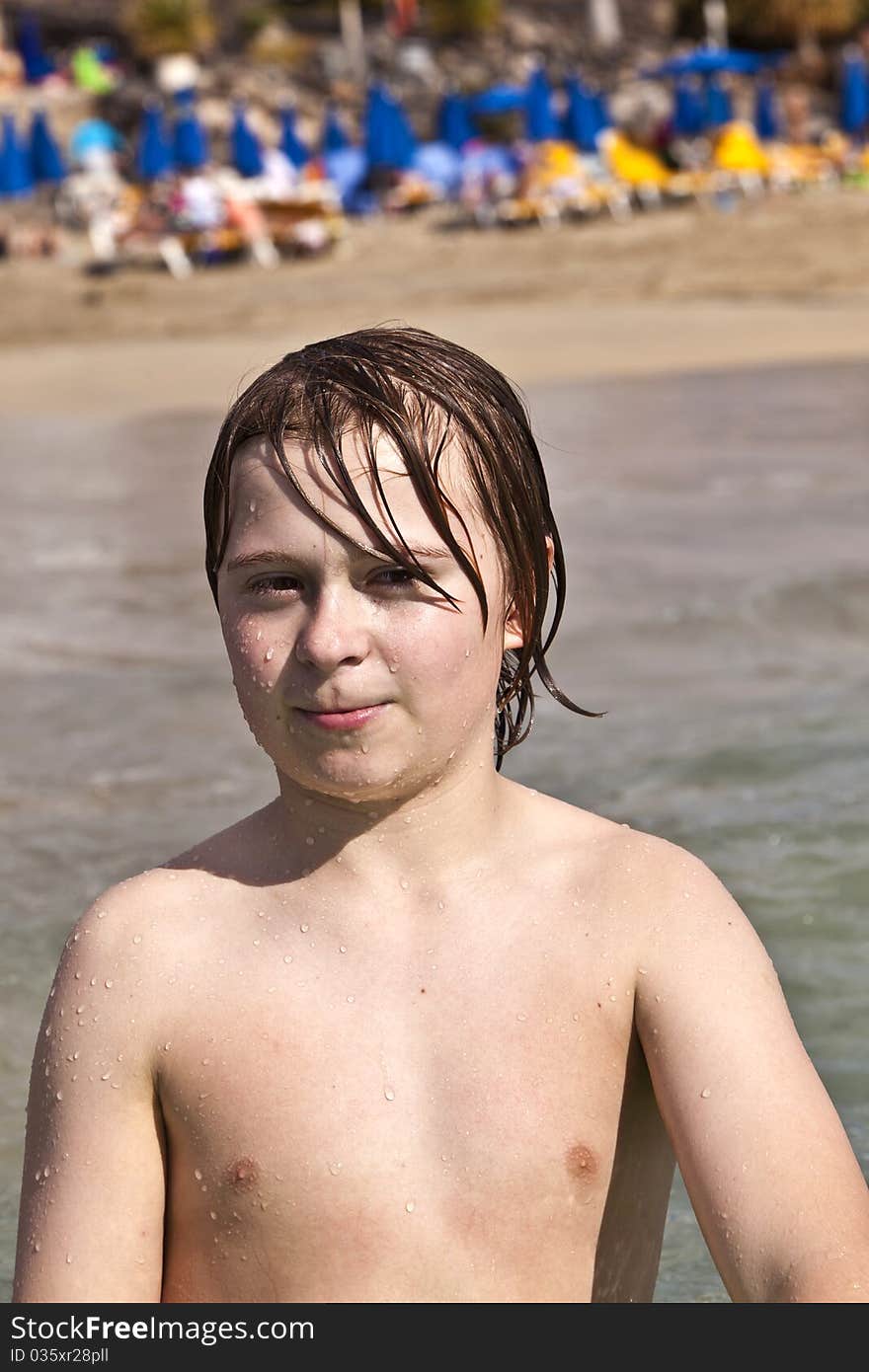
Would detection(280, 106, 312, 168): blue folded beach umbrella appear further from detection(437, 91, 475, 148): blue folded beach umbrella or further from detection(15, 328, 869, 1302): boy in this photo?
detection(15, 328, 869, 1302): boy

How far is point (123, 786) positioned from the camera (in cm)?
560

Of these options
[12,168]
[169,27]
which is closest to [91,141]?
[12,168]

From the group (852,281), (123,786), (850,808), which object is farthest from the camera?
(852,281)

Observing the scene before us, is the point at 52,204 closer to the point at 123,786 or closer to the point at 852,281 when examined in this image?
the point at 852,281

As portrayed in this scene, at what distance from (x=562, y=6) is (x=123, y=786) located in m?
36.8

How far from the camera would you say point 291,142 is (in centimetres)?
2644

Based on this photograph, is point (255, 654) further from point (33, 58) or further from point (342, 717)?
point (33, 58)

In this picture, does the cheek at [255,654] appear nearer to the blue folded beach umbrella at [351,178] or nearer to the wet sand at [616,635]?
the wet sand at [616,635]

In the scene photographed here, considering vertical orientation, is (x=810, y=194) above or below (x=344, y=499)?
below

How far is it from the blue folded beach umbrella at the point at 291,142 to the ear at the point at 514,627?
83.1ft

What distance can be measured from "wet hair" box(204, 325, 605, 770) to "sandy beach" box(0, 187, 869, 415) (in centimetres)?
1218

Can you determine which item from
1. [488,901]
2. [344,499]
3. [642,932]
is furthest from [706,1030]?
[344,499]

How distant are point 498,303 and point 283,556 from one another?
17311 millimetres

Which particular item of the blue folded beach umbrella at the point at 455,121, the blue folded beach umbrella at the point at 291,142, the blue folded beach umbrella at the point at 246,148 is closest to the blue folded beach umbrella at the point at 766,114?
the blue folded beach umbrella at the point at 455,121
